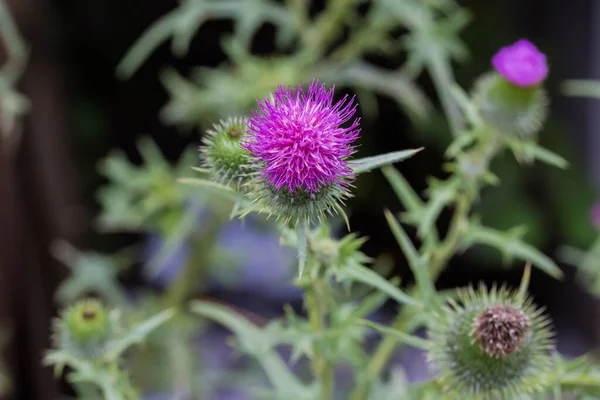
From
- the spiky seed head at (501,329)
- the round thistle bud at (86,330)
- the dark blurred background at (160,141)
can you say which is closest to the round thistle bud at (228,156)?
the round thistle bud at (86,330)

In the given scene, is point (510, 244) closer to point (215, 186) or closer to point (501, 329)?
point (501, 329)

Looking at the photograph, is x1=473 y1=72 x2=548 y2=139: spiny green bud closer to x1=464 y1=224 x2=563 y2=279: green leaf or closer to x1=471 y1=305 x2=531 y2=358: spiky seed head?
x1=464 y1=224 x2=563 y2=279: green leaf

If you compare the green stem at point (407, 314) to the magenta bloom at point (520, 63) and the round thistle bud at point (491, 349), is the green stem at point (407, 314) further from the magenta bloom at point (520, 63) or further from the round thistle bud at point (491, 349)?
the magenta bloom at point (520, 63)

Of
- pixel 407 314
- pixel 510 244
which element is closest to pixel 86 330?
pixel 407 314

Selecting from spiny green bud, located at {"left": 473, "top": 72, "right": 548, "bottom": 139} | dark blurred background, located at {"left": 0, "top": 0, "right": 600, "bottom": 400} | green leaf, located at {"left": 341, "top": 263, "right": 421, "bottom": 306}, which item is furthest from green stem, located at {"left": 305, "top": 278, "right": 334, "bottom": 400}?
dark blurred background, located at {"left": 0, "top": 0, "right": 600, "bottom": 400}

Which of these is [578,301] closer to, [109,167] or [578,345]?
[578,345]

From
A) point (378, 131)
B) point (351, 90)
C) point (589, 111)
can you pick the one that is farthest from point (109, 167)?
point (589, 111)
